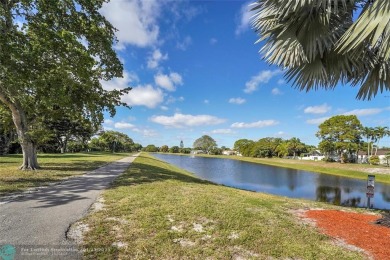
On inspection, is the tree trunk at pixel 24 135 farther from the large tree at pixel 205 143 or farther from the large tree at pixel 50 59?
the large tree at pixel 205 143

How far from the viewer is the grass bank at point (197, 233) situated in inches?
163

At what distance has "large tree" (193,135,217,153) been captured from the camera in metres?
160

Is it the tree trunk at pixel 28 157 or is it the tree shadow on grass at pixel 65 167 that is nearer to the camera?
the tree trunk at pixel 28 157

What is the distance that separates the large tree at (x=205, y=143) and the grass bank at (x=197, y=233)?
148 metres

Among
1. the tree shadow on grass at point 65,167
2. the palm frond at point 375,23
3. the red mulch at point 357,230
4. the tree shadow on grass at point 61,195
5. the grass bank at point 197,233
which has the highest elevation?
the palm frond at point 375,23

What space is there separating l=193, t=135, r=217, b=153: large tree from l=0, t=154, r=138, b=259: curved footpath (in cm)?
14817

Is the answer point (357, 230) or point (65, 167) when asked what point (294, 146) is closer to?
point (65, 167)

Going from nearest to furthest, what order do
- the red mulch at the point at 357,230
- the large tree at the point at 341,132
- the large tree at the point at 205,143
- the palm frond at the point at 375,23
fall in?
the palm frond at the point at 375,23, the red mulch at the point at 357,230, the large tree at the point at 341,132, the large tree at the point at 205,143

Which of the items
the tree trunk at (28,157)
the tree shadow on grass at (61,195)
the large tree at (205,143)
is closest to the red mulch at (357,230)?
the tree shadow on grass at (61,195)

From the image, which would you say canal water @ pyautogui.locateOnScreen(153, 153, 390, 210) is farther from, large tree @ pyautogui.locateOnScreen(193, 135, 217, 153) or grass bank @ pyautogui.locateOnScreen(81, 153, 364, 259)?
large tree @ pyautogui.locateOnScreen(193, 135, 217, 153)

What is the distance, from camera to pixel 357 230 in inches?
233

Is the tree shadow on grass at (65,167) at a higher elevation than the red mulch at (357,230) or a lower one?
higher

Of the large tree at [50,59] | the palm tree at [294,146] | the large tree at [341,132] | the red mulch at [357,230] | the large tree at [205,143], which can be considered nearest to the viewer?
the red mulch at [357,230]

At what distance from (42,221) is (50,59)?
27.7 feet
